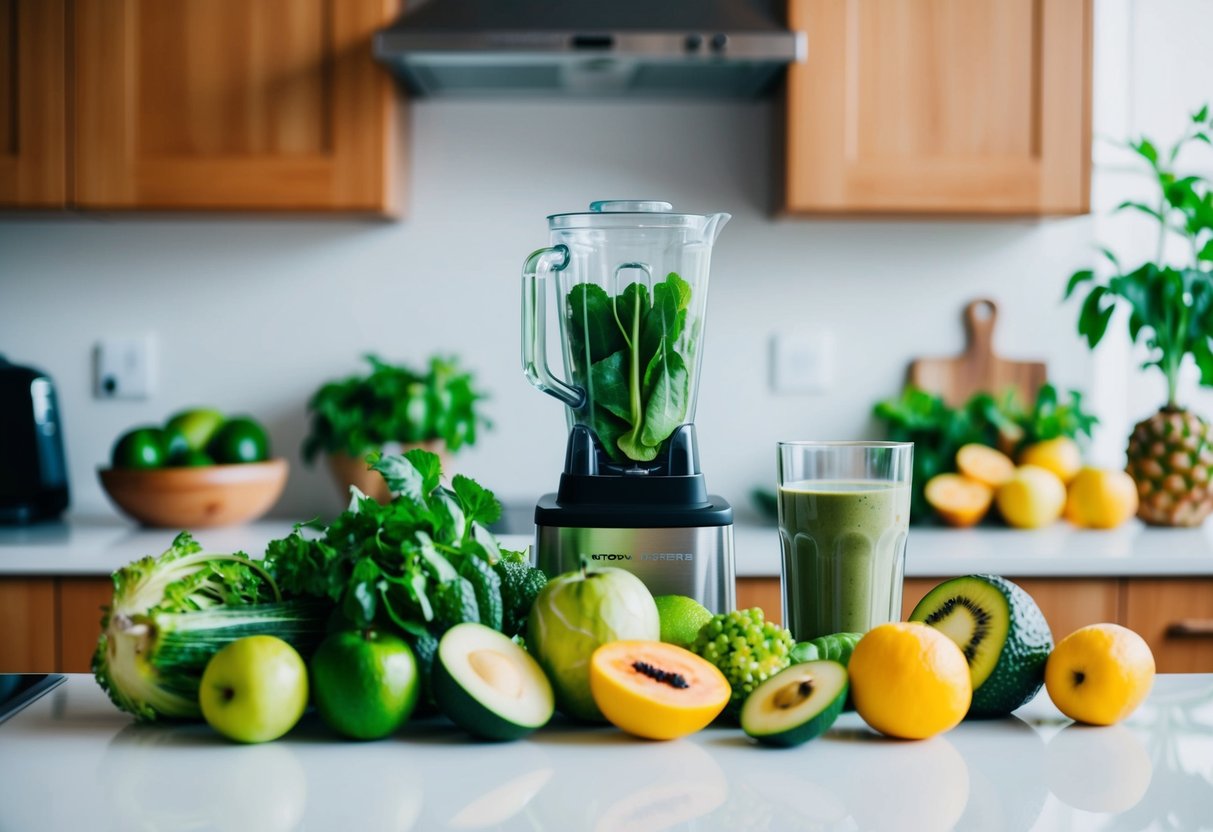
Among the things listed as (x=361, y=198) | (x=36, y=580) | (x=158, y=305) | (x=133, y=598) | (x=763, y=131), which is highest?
(x=763, y=131)

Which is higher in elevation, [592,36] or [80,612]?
[592,36]

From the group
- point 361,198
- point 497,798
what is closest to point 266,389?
point 361,198

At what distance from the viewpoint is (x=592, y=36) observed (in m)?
1.91

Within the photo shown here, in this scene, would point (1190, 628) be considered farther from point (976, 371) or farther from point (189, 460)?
point (189, 460)

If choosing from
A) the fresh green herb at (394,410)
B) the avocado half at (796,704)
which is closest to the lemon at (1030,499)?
the fresh green herb at (394,410)

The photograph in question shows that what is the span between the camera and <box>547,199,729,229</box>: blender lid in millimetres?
1058

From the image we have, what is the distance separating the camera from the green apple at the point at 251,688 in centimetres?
78

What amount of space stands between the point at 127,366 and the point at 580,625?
1849 mm

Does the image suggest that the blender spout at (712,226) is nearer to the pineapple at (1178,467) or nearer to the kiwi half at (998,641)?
the kiwi half at (998,641)

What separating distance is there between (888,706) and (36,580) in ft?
4.91

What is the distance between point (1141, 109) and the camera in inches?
95.7

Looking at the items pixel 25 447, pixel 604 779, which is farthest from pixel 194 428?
pixel 604 779

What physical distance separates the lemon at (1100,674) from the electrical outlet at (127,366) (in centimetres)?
201

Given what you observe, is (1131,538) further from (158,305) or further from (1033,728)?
(158,305)
